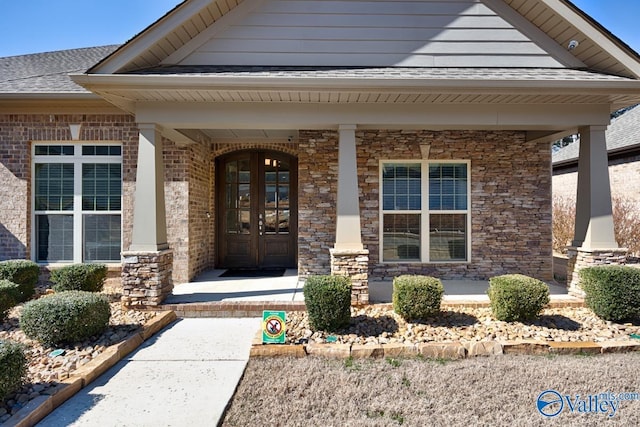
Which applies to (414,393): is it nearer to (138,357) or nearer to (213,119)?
(138,357)

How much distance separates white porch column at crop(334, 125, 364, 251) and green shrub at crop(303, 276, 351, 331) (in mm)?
1193

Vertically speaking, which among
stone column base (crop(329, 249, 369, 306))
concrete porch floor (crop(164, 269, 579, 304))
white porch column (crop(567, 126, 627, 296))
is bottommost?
concrete porch floor (crop(164, 269, 579, 304))

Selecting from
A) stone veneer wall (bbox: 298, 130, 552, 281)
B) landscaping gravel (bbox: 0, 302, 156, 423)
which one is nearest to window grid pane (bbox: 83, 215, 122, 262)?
landscaping gravel (bbox: 0, 302, 156, 423)

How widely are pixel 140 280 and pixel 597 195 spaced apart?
7184mm

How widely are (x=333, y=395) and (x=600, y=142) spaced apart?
18.7 feet

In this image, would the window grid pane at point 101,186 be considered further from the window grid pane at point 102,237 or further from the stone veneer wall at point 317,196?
the stone veneer wall at point 317,196

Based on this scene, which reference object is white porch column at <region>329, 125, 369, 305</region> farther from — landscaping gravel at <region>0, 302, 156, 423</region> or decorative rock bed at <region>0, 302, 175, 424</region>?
landscaping gravel at <region>0, 302, 156, 423</region>

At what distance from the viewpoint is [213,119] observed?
553cm

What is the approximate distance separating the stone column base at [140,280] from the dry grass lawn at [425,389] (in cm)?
243

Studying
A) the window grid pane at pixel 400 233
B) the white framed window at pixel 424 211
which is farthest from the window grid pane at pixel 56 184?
the window grid pane at pixel 400 233

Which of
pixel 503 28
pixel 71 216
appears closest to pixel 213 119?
pixel 71 216

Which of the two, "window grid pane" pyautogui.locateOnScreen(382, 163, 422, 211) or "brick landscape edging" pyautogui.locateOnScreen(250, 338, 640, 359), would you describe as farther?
"window grid pane" pyautogui.locateOnScreen(382, 163, 422, 211)

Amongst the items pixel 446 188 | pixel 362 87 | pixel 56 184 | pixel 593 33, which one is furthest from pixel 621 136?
pixel 56 184

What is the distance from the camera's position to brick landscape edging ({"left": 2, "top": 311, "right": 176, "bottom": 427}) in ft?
8.99
